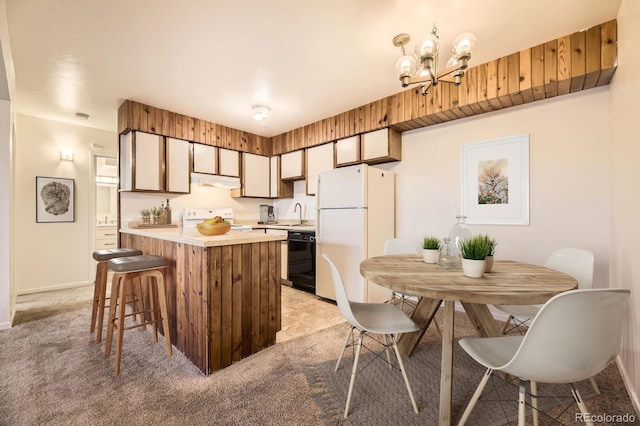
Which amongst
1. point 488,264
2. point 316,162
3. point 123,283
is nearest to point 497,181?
point 488,264

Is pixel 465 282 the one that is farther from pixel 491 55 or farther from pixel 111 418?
pixel 491 55

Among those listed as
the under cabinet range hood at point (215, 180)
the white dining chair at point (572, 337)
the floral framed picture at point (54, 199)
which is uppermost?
the under cabinet range hood at point (215, 180)

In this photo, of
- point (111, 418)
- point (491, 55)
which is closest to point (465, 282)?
point (111, 418)

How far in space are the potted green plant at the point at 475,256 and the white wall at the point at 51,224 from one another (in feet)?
16.0

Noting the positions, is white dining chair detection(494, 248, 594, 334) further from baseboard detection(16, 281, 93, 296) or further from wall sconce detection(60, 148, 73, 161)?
wall sconce detection(60, 148, 73, 161)

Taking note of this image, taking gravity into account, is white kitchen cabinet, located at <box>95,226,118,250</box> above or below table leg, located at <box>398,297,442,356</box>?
above

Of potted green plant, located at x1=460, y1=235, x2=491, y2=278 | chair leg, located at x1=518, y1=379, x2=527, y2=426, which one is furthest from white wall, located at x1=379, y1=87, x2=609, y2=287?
chair leg, located at x1=518, y1=379, x2=527, y2=426

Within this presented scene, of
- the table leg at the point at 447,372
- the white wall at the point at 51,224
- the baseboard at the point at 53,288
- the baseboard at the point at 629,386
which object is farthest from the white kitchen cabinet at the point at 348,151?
the baseboard at the point at 53,288

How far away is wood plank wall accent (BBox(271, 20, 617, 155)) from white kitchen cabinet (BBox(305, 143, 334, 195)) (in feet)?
1.64

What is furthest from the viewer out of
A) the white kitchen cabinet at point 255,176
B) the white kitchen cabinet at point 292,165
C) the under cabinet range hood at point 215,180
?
the white kitchen cabinet at point 255,176

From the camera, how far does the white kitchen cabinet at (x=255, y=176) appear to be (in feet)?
14.7

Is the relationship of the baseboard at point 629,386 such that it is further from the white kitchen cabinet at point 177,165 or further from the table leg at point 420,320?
the white kitchen cabinet at point 177,165

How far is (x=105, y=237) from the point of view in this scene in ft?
15.0

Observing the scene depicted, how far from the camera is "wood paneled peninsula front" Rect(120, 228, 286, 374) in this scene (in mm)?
1841
